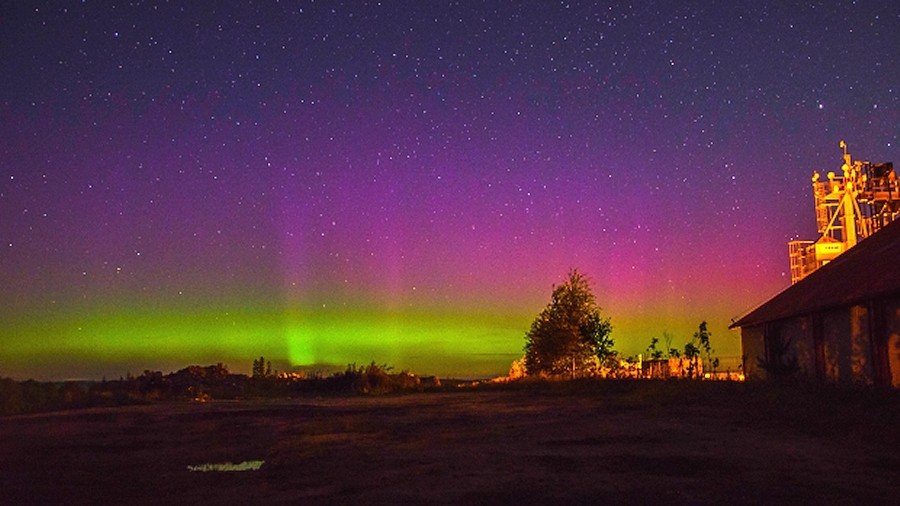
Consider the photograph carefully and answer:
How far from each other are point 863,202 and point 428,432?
36.5m

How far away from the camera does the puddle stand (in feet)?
38.5

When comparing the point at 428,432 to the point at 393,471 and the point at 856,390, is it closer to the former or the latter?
the point at 393,471

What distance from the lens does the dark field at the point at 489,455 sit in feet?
30.5

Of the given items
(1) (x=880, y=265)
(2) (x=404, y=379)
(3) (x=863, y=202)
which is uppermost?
(3) (x=863, y=202)

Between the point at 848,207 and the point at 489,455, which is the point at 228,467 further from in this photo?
the point at 848,207

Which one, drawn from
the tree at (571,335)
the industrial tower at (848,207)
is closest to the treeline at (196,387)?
the tree at (571,335)

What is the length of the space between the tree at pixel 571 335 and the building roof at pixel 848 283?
1627cm

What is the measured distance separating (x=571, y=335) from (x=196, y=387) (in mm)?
23226

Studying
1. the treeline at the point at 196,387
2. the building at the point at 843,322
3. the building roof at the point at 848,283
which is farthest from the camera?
the treeline at the point at 196,387

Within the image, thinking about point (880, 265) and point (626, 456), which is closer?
point (626, 456)

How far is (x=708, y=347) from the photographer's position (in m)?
38.1

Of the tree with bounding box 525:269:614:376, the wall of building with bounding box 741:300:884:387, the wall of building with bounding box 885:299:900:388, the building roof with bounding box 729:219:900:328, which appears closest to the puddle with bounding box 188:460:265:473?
the building roof with bounding box 729:219:900:328

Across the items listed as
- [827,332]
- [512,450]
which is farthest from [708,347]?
[512,450]

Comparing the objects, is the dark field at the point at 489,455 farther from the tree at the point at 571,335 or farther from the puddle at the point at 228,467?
the tree at the point at 571,335
